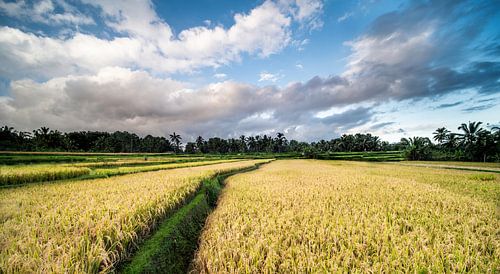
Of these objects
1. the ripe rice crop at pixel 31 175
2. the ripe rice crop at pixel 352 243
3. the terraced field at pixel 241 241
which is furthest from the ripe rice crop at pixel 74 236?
the ripe rice crop at pixel 31 175

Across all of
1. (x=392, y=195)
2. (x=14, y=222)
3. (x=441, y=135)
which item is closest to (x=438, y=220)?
(x=392, y=195)

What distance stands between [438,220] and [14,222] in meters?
9.84

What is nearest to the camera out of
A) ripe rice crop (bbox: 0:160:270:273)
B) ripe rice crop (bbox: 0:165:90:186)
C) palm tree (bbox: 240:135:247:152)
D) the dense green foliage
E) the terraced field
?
ripe rice crop (bbox: 0:160:270:273)

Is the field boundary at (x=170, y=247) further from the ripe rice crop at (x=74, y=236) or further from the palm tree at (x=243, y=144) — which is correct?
the palm tree at (x=243, y=144)

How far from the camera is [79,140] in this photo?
9419cm

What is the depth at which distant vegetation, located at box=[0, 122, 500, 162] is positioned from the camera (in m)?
43.1

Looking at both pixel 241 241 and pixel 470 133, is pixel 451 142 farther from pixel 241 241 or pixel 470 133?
pixel 241 241

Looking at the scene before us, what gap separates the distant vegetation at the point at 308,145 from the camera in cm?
4312

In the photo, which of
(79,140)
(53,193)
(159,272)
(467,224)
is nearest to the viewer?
(159,272)

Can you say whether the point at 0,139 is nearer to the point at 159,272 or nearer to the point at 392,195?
Answer: the point at 159,272

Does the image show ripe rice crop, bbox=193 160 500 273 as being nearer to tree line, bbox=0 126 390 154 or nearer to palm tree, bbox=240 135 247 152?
tree line, bbox=0 126 390 154

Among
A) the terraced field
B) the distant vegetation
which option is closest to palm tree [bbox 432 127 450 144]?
the distant vegetation

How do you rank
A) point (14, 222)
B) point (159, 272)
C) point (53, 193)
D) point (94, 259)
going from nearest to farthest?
1. point (94, 259)
2. point (159, 272)
3. point (14, 222)
4. point (53, 193)

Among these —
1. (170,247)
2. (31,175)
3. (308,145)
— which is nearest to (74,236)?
(170,247)
